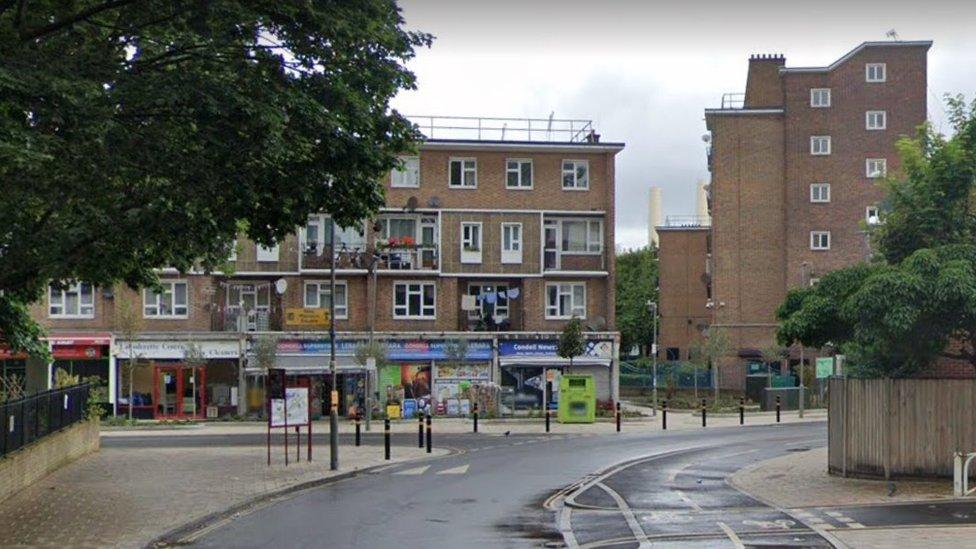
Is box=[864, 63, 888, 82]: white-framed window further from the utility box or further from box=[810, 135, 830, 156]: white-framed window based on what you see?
the utility box

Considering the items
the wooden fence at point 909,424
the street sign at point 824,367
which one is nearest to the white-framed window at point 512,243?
the street sign at point 824,367

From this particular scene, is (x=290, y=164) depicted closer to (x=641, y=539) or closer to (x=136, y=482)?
(x=641, y=539)

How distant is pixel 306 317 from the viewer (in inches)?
2125

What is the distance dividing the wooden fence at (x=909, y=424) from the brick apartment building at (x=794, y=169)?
43231 mm

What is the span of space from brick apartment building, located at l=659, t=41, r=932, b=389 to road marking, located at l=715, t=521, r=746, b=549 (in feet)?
164

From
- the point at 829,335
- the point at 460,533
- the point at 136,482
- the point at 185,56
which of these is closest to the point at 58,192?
the point at 185,56

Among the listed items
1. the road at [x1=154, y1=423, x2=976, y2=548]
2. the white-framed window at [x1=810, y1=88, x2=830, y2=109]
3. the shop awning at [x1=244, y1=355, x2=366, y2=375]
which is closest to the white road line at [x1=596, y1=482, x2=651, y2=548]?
the road at [x1=154, y1=423, x2=976, y2=548]

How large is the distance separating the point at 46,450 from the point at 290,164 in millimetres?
12597

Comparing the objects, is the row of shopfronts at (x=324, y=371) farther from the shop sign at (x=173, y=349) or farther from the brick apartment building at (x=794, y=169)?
the brick apartment building at (x=794, y=169)

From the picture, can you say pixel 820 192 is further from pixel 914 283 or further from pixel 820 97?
pixel 914 283

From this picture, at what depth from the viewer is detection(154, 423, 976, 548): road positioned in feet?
53.7

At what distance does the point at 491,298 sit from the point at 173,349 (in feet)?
47.9

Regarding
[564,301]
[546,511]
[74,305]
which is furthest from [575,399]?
[546,511]

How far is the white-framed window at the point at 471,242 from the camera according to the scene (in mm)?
55938
